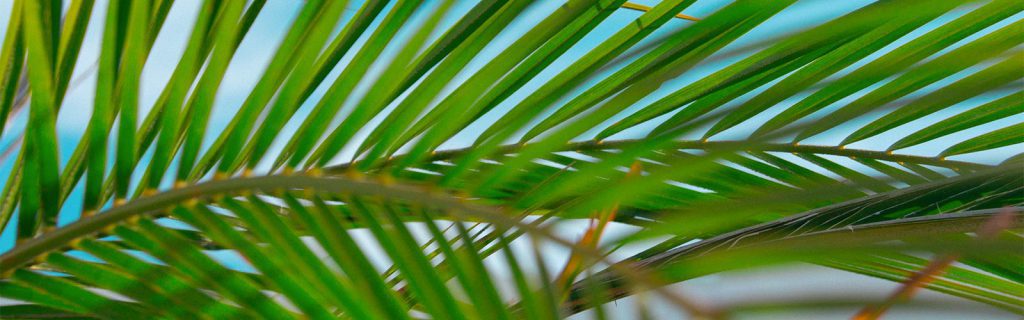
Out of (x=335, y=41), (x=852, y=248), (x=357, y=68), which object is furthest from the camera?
(x=335, y=41)

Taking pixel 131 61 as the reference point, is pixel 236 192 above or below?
below

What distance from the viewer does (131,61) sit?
2.07ft

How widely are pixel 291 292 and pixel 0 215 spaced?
1.34 ft

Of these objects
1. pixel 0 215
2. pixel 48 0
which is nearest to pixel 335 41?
pixel 48 0

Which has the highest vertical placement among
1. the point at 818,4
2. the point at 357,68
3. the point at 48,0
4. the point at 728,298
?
the point at 48,0

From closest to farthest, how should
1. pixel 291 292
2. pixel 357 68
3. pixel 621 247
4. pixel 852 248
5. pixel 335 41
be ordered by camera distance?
pixel 852 248, pixel 621 247, pixel 291 292, pixel 357 68, pixel 335 41

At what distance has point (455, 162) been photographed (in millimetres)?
723

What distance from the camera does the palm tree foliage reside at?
0.41 meters

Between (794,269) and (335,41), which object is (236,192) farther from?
(794,269)

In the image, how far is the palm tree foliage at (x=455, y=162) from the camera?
1.33 ft

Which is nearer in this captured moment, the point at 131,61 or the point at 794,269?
the point at 794,269

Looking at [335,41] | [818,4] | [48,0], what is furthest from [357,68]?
[818,4]

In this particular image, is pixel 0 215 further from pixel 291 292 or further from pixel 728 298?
pixel 728 298

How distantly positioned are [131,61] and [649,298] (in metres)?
0.46
